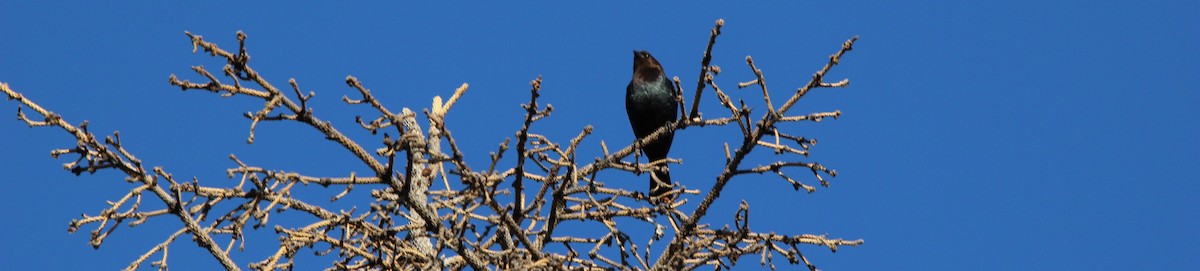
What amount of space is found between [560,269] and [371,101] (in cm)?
73

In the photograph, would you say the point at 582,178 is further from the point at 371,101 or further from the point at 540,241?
the point at 371,101

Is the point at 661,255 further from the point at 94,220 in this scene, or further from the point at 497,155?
the point at 94,220

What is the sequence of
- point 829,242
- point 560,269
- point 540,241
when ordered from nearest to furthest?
point 560,269, point 829,242, point 540,241

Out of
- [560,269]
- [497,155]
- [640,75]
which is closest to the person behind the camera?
[497,155]

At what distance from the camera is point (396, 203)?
3623 mm

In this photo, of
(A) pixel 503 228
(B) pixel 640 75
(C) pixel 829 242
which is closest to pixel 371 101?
(A) pixel 503 228

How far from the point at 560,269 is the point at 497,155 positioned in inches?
18.3

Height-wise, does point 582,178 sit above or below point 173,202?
above

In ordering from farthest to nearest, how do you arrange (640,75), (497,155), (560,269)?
(640,75)
(560,269)
(497,155)

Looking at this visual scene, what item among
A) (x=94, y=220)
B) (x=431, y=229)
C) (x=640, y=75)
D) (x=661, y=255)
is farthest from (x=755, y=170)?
(x=640, y=75)

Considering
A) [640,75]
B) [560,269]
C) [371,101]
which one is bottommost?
[560,269]

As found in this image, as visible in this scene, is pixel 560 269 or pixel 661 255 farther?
pixel 661 255

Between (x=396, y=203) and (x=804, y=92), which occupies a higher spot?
(x=804, y=92)

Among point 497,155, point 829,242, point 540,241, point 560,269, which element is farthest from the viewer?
point 540,241
